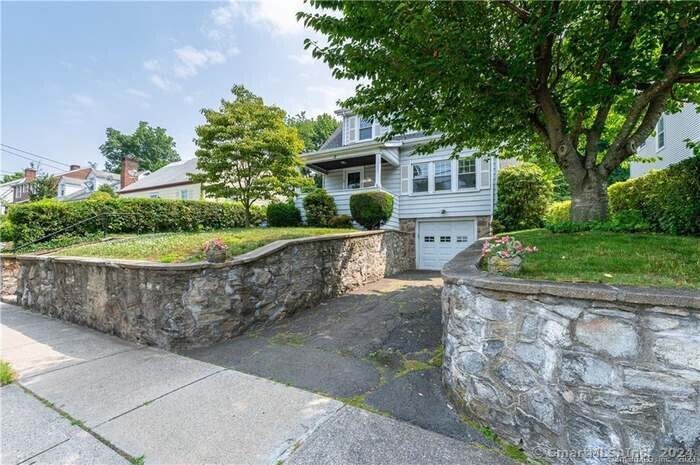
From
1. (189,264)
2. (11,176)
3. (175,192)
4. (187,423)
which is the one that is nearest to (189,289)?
(189,264)

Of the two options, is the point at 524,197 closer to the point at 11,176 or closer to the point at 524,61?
the point at 524,61

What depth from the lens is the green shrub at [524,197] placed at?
927 cm

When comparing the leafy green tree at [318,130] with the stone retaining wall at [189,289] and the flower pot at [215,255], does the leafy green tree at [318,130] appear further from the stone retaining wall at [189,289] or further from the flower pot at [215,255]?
the flower pot at [215,255]

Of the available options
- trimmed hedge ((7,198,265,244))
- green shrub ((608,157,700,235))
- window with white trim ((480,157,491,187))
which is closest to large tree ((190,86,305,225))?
trimmed hedge ((7,198,265,244))

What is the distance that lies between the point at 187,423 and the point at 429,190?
10.6 meters

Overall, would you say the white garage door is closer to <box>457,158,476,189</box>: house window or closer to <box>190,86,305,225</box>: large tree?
<box>457,158,476,189</box>: house window

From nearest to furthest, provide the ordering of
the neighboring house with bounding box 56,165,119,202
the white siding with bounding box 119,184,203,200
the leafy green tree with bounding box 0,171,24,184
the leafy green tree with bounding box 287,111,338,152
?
1. the white siding with bounding box 119,184,203,200
2. the leafy green tree with bounding box 287,111,338,152
3. the neighboring house with bounding box 56,165,119,202
4. the leafy green tree with bounding box 0,171,24,184

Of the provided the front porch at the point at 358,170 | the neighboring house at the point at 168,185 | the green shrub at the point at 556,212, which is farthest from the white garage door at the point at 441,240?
the neighboring house at the point at 168,185

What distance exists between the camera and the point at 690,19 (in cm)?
366

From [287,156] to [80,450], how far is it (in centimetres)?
923

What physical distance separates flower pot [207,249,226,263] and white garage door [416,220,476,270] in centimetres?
850

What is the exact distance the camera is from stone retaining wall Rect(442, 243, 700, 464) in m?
1.73

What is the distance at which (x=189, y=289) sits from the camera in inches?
165

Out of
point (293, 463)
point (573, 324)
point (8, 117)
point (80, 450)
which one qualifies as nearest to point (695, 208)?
point (573, 324)
